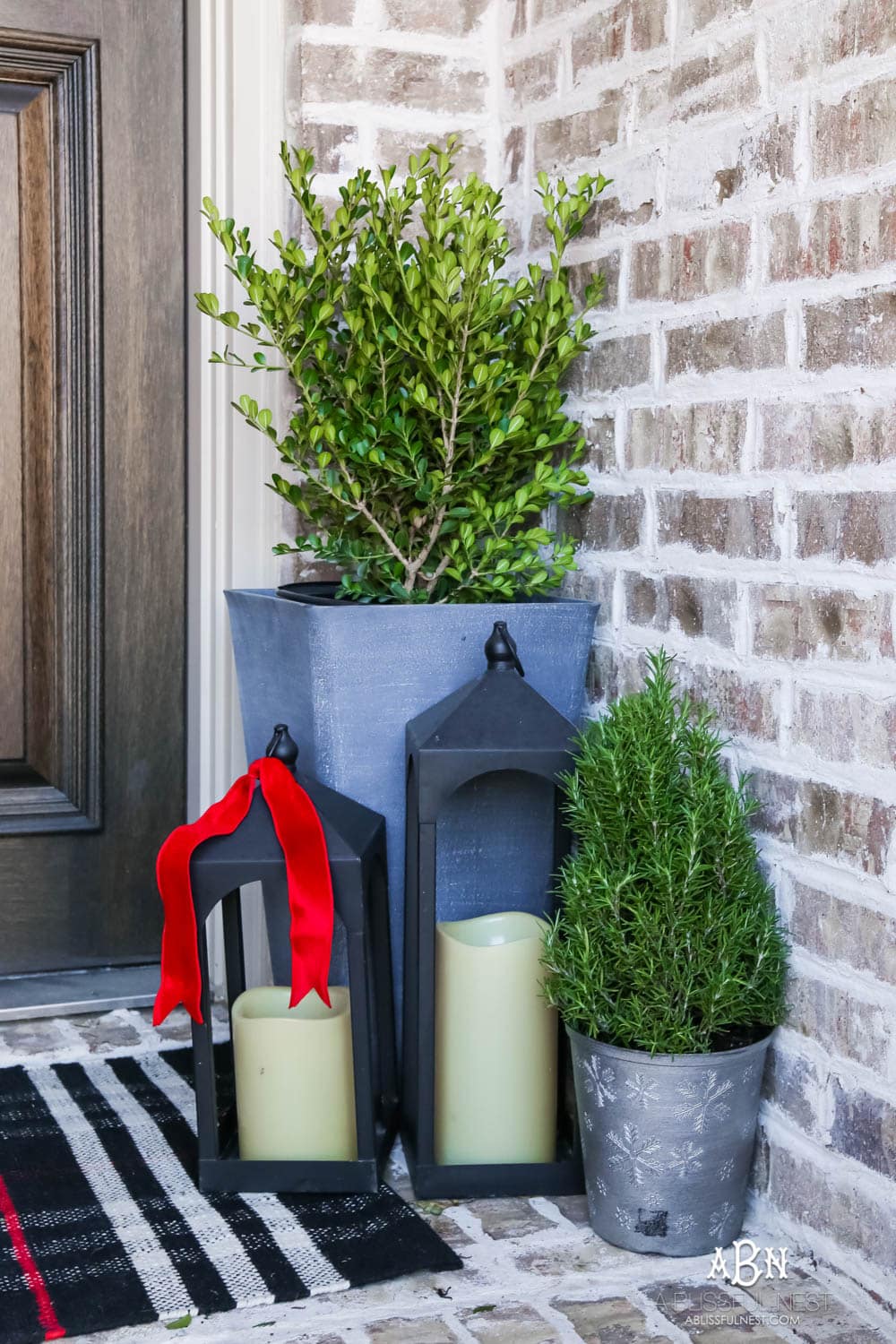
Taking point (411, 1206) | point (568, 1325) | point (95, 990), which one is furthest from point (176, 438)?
point (568, 1325)

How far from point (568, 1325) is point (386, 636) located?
677 millimetres

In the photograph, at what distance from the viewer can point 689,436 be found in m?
1.41

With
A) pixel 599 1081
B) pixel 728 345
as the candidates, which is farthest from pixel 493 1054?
pixel 728 345

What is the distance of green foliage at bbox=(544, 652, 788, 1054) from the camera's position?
1.24 metres

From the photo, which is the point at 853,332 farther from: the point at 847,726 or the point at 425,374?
the point at 425,374

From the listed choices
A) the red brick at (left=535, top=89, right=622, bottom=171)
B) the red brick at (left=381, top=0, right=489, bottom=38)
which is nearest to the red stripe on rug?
the red brick at (left=535, top=89, right=622, bottom=171)

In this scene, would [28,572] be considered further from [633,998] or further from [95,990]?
[633,998]

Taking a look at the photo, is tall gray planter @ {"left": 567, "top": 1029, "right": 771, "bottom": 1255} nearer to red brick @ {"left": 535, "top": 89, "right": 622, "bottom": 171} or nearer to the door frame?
the door frame

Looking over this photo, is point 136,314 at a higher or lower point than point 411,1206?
higher

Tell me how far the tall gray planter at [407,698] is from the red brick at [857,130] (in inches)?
21.1

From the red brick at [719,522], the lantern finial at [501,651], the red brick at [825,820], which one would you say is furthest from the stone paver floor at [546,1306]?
the red brick at [719,522]

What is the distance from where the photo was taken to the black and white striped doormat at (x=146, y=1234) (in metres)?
1.18

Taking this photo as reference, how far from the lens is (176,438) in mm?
1968

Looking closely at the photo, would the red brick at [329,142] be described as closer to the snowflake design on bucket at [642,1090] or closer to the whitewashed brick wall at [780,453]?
the whitewashed brick wall at [780,453]
